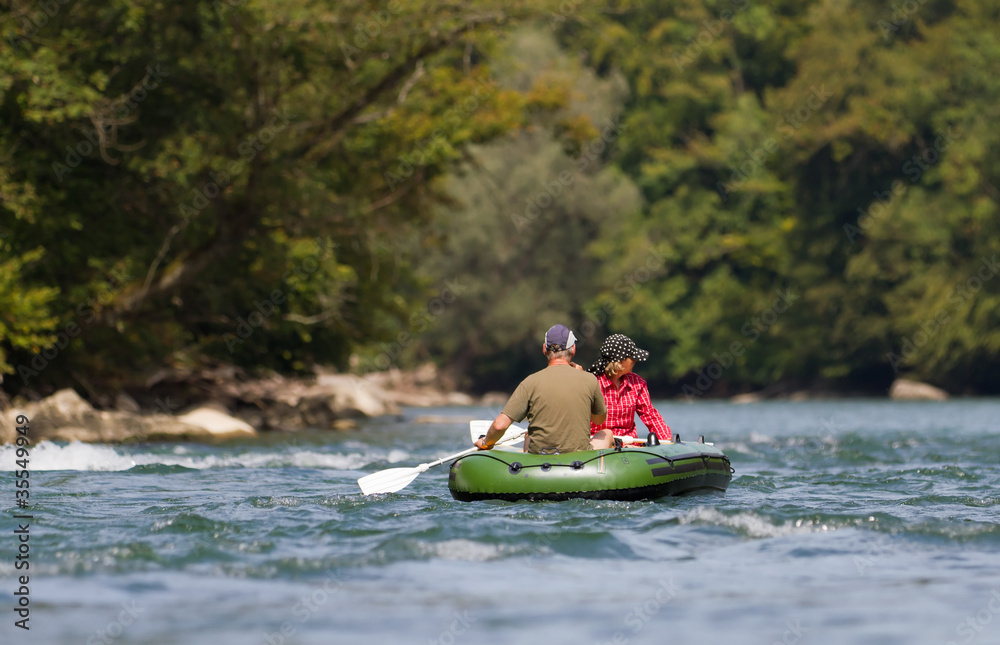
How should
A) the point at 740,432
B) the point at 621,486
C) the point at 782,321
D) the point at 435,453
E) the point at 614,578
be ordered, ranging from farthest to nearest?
the point at 782,321
the point at 740,432
the point at 435,453
the point at 621,486
the point at 614,578

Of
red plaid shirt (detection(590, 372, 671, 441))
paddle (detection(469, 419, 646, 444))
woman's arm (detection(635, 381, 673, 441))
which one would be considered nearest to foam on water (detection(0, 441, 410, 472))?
paddle (detection(469, 419, 646, 444))

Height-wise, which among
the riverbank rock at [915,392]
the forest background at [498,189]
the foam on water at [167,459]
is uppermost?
the forest background at [498,189]

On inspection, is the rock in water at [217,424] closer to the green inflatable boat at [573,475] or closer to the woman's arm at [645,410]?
the woman's arm at [645,410]

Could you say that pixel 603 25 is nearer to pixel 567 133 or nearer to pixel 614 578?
pixel 567 133

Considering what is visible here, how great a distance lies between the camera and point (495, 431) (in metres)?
10.6

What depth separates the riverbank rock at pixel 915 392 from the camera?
43469 mm

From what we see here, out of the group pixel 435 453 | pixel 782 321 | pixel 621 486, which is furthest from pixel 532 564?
pixel 782 321

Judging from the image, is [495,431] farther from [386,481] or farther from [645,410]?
[645,410]

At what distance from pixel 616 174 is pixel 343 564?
147 feet

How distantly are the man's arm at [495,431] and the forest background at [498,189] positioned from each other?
9.75m

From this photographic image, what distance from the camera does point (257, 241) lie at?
76.1ft

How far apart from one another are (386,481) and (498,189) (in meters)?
36.9

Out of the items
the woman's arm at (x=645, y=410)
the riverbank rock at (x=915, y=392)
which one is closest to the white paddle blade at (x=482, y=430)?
the woman's arm at (x=645, y=410)

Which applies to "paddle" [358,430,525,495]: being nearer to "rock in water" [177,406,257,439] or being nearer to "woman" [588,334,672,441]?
"woman" [588,334,672,441]
